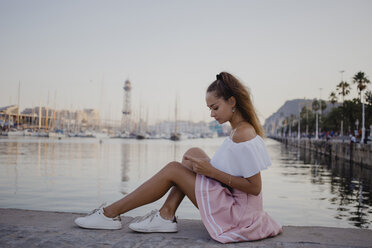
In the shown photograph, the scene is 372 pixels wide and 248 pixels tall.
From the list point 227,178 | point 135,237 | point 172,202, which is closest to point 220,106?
point 227,178

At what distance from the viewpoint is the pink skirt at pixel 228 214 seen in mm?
2686

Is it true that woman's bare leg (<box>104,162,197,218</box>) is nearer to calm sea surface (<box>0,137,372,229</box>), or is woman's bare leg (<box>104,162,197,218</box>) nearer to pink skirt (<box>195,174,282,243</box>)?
pink skirt (<box>195,174,282,243</box>)

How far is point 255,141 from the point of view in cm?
277

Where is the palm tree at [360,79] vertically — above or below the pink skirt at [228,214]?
above

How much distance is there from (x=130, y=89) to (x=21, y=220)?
643 ft

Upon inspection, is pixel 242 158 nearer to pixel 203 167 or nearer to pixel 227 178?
pixel 227 178

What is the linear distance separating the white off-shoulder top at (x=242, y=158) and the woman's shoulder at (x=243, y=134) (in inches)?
0.9

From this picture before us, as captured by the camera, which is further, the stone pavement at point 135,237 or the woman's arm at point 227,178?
the woman's arm at point 227,178

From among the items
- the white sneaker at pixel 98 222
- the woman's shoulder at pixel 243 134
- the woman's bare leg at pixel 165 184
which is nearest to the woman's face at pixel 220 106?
the woman's shoulder at pixel 243 134

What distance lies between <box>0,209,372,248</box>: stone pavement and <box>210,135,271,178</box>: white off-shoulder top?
1.70 ft

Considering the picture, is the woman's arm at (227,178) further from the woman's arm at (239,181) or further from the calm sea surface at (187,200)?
the calm sea surface at (187,200)

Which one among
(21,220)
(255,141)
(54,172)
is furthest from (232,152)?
(54,172)

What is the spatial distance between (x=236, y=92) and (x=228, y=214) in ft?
2.98

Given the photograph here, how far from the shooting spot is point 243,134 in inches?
108
